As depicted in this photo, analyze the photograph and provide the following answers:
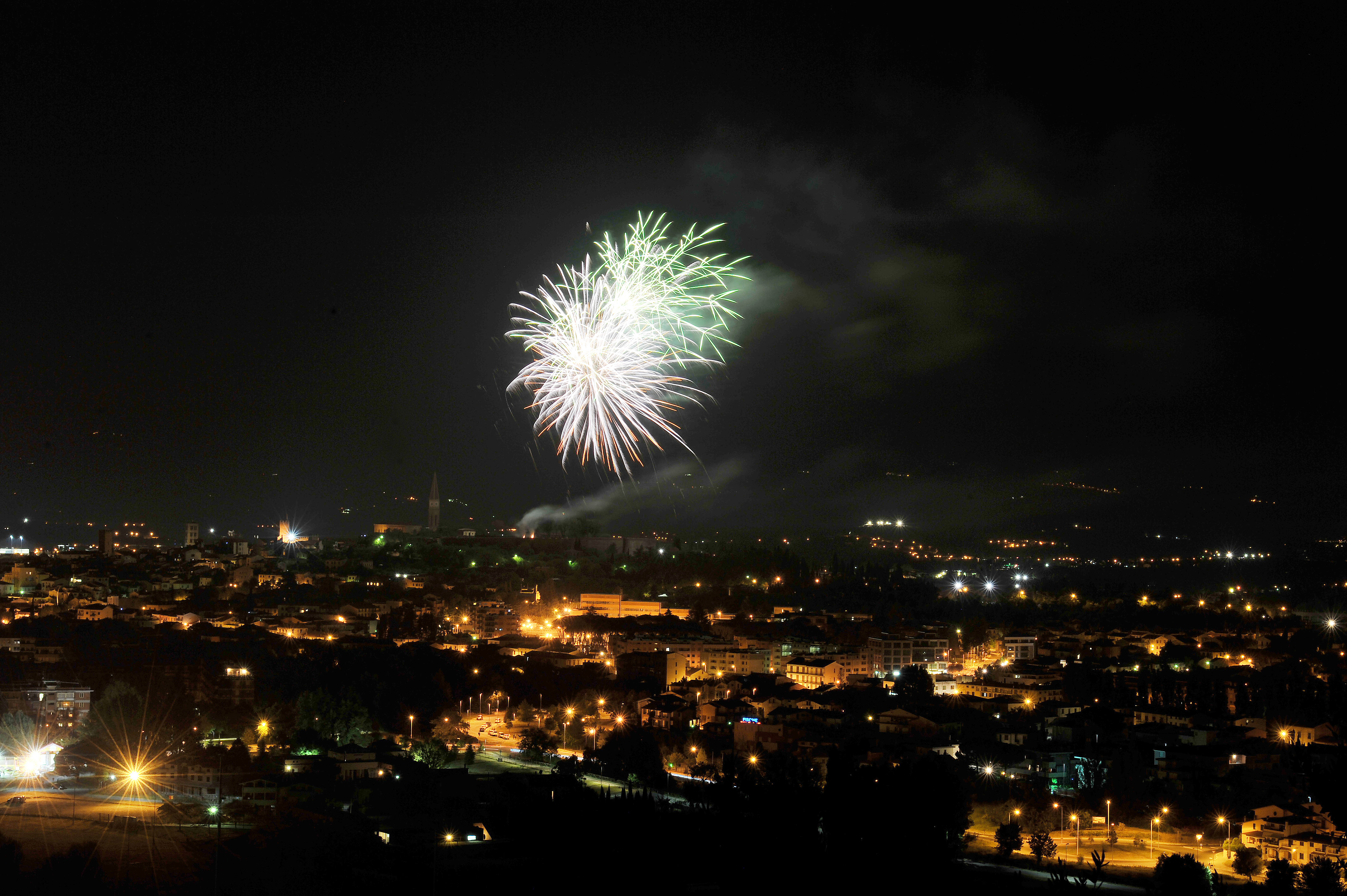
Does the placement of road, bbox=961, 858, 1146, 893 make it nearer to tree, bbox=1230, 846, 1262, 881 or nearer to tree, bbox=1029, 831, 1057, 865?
tree, bbox=1029, 831, 1057, 865

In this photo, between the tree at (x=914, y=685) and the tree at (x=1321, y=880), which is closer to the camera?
the tree at (x=1321, y=880)

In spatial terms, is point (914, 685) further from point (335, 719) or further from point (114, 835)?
point (114, 835)

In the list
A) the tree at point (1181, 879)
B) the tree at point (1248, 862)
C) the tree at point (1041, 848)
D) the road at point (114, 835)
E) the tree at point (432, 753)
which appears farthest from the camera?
the tree at point (432, 753)

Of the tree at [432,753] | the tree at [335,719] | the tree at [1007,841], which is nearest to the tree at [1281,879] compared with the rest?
the tree at [1007,841]

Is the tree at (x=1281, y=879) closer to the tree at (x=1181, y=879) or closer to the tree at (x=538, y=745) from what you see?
the tree at (x=1181, y=879)

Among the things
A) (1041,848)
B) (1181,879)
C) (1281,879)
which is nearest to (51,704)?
(1041,848)

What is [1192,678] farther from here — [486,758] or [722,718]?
[486,758]

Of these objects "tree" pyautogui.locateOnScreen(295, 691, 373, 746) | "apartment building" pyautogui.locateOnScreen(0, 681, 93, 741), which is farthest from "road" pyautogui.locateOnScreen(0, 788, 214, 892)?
"tree" pyautogui.locateOnScreen(295, 691, 373, 746)
